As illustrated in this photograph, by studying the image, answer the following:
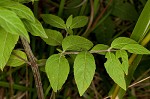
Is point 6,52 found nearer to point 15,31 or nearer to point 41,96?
point 15,31

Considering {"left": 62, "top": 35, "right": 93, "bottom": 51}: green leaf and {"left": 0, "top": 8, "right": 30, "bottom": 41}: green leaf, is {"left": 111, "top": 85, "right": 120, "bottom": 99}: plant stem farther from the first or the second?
{"left": 0, "top": 8, "right": 30, "bottom": 41}: green leaf

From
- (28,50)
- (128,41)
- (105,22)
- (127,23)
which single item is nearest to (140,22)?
(128,41)

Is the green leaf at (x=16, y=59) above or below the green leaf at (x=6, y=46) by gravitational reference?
below

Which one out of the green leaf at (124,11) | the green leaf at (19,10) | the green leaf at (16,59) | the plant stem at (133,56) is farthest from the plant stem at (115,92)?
the green leaf at (124,11)

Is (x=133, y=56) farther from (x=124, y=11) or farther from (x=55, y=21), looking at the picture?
(x=124, y=11)

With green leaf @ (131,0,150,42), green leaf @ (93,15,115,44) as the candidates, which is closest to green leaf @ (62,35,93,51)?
green leaf @ (131,0,150,42)

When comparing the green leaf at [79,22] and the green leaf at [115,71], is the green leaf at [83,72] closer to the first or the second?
the green leaf at [115,71]
